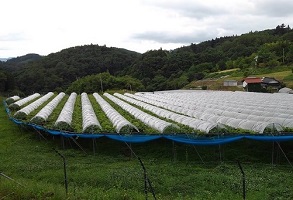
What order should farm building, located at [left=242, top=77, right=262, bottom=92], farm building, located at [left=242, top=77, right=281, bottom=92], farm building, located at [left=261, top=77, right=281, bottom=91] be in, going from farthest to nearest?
farm building, located at [left=261, top=77, right=281, bottom=91]
farm building, located at [left=242, top=77, right=281, bottom=92]
farm building, located at [left=242, top=77, right=262, bottom=92]

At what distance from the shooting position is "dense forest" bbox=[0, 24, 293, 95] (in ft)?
229

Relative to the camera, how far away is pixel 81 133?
1802cm

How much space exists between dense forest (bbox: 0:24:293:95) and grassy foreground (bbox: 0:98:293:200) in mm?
47231

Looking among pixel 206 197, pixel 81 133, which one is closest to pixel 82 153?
pixel 81 133

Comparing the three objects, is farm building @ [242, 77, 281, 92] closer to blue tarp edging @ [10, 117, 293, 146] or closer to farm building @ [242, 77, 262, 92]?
farm building @ [242, 77, 262, 92]

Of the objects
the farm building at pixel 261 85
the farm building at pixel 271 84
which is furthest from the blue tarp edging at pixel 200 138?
the farm building at pixel 271 84

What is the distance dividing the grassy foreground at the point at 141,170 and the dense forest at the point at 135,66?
47.2 meters

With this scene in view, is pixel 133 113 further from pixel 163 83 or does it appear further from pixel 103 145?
pixel 163 83

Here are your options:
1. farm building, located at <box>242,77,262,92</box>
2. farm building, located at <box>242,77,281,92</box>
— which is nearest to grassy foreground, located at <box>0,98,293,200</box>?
farm building, located at <box>242,77,262,92</box>

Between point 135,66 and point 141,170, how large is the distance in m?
84.3

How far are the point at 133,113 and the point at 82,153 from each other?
752 cm

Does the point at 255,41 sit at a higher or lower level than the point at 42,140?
higher

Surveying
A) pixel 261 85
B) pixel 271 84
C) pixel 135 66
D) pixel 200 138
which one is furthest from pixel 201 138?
pixel 135 66

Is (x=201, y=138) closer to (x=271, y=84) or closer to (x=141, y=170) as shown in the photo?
(x=141, y=170)
